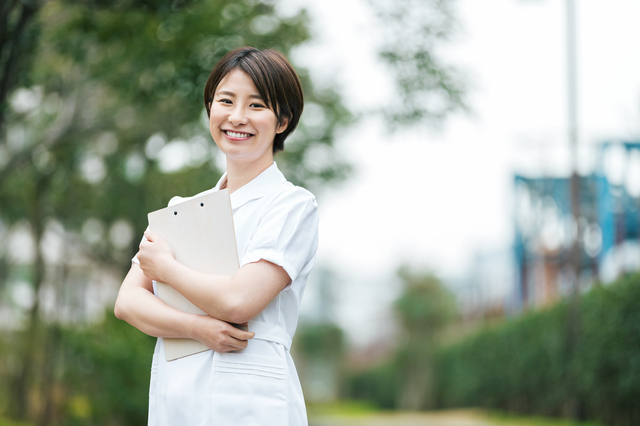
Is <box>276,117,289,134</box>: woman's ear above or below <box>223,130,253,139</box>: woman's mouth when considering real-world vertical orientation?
above

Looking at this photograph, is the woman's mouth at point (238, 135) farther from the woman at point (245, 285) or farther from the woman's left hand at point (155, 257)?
the woman's left hand at point (155, 257)

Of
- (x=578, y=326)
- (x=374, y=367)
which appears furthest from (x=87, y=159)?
(x=374, y=367)

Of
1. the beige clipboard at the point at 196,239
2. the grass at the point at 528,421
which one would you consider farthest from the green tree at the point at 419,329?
the beige clipboard at the point at 196,239

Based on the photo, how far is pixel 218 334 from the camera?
1.82m

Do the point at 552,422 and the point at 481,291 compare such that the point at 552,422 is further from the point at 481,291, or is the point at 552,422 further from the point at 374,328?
the point at 374,328

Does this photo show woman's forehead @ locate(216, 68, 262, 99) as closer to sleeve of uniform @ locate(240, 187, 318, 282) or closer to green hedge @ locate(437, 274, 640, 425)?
sleeve of uniform @ locate(240, 187, 318, 282)

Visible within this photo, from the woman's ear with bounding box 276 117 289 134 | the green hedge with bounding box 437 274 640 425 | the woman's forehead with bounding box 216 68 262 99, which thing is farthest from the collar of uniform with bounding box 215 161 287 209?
the green hedge with bounding box 437 274 640 425

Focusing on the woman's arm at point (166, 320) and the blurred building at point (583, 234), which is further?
the blurred building at point (583, 234)

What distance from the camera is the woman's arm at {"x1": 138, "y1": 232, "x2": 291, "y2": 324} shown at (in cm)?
179

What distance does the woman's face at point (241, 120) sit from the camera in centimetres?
201

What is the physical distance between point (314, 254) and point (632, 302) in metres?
8.75

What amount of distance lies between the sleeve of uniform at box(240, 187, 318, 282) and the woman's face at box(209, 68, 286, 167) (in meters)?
0.18

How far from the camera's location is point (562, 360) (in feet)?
42.4

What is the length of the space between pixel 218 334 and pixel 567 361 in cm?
1198
